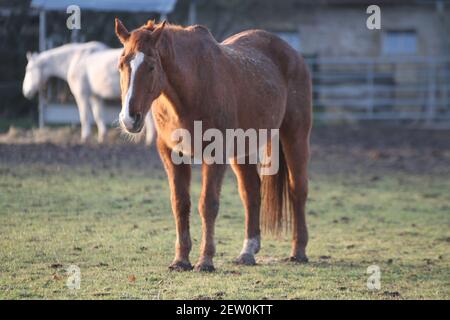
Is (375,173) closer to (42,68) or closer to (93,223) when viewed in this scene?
(93,223)

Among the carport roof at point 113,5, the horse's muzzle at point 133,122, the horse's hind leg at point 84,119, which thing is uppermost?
the carport roof at point 113,5

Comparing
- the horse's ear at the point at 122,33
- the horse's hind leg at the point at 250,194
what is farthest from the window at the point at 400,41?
the horse's ear at the point at 122,33

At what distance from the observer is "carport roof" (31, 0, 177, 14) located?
61.0ft

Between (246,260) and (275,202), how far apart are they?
2.89ft

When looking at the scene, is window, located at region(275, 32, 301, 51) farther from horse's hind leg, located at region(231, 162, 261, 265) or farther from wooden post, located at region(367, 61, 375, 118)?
horse's hind leg, located at region(231, 162, 261, 265)

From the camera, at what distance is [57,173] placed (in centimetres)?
1217

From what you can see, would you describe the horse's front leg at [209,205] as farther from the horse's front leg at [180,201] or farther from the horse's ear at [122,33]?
the horse's ear at [122,33]

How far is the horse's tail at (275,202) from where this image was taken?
25.6 feet

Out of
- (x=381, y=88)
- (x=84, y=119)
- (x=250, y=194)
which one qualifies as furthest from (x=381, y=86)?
(x=250, y=194)

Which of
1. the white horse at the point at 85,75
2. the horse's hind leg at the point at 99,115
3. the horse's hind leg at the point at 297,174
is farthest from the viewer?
the white horse at the point at 85,75

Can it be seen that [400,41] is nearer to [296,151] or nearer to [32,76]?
[32,76]

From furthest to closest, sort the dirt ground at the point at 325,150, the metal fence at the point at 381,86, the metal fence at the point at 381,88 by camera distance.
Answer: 1. the metal fence at the point at 381,86
2. the metal fence at the point at 381,88
3. the dirt ground at the point at 325,150

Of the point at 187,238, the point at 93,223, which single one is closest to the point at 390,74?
the point at 93,223

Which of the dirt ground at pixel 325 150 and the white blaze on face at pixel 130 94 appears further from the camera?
the dirt ground at pixel 325 150
